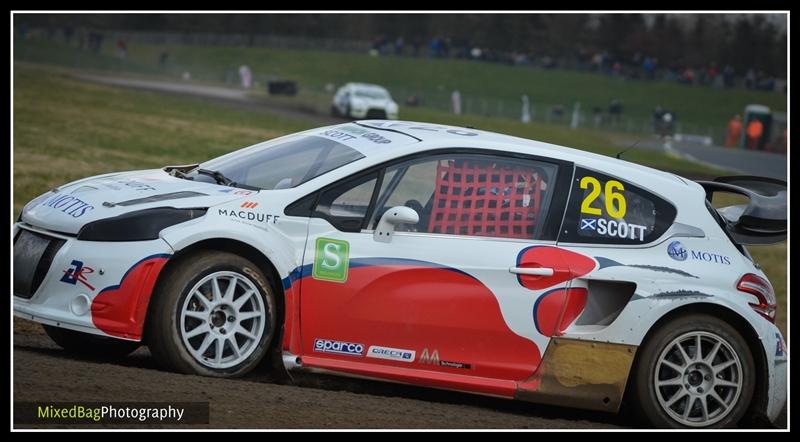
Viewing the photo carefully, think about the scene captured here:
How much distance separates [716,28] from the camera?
7369cm

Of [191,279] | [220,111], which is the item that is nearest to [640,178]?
[191,279]

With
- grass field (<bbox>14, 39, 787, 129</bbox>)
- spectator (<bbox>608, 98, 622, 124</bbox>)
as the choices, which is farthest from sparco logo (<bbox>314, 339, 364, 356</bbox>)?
grass field (<bbox>14, 39, 787, 129</bbox>)

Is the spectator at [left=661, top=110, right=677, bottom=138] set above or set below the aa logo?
above

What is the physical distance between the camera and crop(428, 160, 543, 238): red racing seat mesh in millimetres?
6945

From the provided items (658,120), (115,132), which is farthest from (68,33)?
(115,132)

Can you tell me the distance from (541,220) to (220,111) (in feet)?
95.8

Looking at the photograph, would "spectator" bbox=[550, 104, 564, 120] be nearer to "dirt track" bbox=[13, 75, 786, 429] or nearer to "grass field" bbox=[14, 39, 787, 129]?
"grass field" bbox=[14, 39, 787, 129]

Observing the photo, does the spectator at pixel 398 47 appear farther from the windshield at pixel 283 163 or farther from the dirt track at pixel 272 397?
the dirt track at pixel 272 397

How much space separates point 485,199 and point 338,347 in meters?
1.23

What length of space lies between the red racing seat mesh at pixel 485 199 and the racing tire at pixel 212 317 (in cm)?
109

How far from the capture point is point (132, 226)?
6566mm

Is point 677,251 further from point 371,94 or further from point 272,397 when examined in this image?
point 371,94

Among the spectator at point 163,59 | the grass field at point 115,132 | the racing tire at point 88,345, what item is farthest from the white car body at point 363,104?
the racing tire at point 88,345

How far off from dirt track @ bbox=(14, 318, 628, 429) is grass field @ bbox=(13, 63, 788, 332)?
14.2 ft
